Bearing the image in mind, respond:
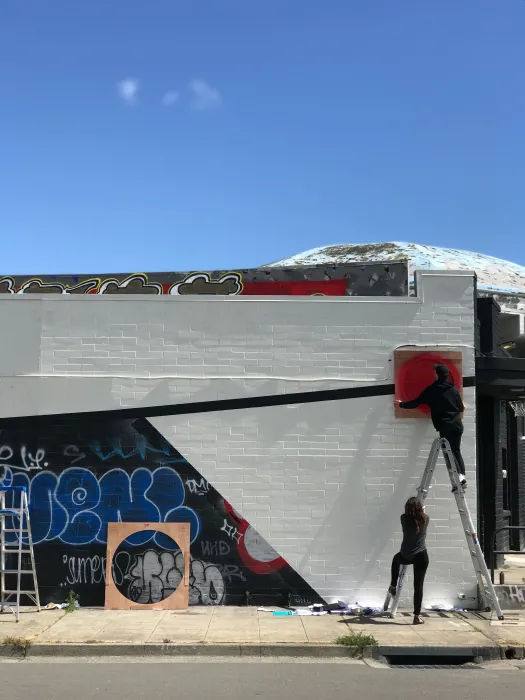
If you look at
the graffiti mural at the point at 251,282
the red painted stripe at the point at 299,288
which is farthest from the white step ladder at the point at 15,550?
the red painted stripe at the point at 299,288

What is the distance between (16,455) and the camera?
9.80 metres

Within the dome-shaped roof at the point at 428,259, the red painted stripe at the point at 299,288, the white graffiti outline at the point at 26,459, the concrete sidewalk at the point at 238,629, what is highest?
the dome-shaped roof at the point at 428,259

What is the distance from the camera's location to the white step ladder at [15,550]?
356 inches

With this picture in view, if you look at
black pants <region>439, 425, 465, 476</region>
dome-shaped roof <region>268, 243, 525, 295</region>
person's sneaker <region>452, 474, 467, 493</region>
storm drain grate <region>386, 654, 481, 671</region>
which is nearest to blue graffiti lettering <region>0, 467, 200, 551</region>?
storm drain grate <region>386, 654, 481, 671</region>

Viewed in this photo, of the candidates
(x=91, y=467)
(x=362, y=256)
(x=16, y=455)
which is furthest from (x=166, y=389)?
(x=362, y=256)

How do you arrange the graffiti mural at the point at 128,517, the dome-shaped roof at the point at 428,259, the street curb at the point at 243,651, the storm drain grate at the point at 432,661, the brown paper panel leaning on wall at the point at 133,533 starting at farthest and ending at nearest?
the dome-shaped roof at the point at 428,259 → the graffiti mural at the point at 128,517 → the brown paper panel leaning on wall at the point at 133,533 → the street curb at the point at 243,651 → the storm drain grate at the point at 432,661

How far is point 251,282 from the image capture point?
1130 centimetres

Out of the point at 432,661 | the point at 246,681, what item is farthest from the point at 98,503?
the point at 432,661

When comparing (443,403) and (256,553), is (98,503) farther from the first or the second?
(443,403)

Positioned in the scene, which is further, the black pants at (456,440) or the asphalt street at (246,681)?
the black pants at (456,440)

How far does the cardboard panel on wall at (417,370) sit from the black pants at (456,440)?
422mm

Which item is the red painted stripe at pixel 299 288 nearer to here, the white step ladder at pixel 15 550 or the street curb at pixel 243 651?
the white step ladder at pixel 15 550

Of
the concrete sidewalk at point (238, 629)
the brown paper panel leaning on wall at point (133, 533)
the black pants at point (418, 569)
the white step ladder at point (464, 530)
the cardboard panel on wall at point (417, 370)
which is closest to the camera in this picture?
the concrete sidewalk at point (238, 629)

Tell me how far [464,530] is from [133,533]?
4.60m
